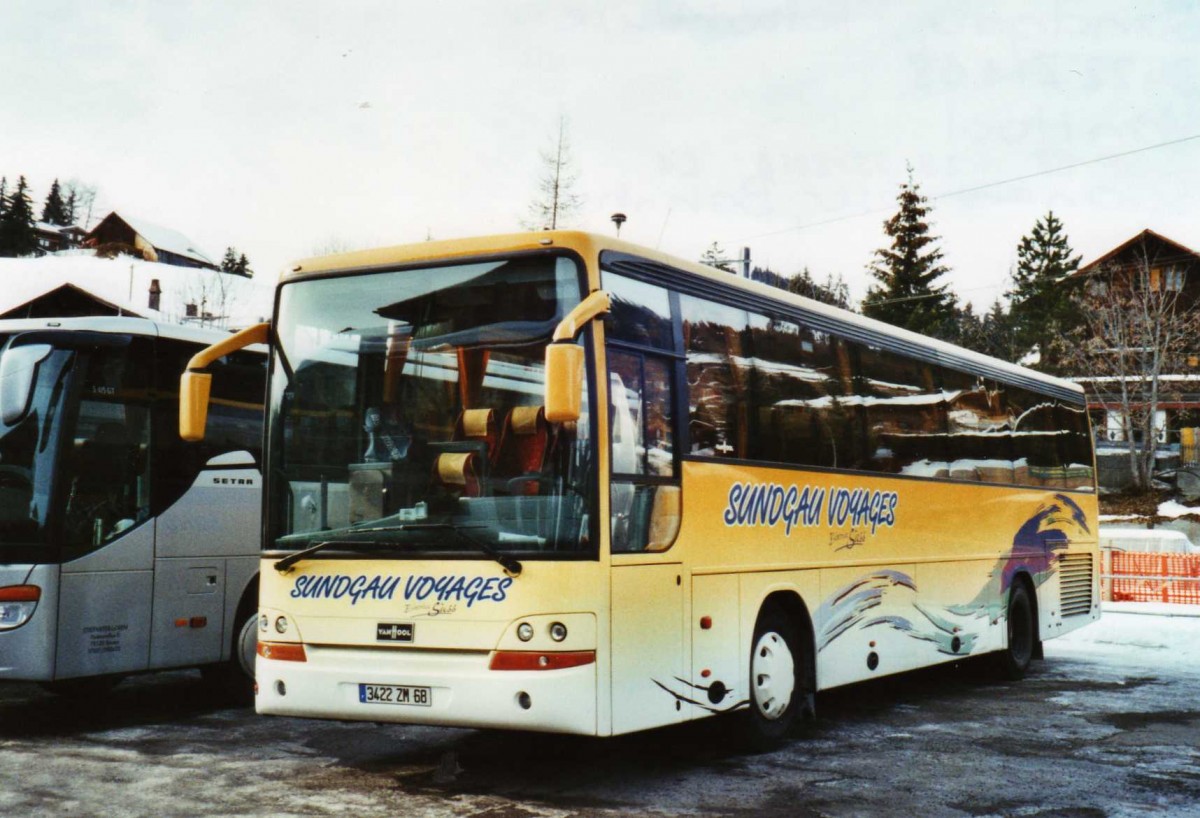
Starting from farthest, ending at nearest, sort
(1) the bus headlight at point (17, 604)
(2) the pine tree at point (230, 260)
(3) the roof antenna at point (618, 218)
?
1. (2) the pine tree at point (230, 260)
2. (3) the roof antenna at point (618, 218)
3. (1) the bus headlight at point (17, 604)

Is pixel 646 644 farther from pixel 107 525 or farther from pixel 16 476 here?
pixel 16 476

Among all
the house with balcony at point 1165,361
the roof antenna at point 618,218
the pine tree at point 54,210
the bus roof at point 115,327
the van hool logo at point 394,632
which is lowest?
the van hool logo at point 394,632

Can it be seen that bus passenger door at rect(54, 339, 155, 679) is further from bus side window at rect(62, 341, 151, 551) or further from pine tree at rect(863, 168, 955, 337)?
pine tree at rect(863, 168, 955, 337)

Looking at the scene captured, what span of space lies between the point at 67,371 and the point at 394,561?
12.2 feet

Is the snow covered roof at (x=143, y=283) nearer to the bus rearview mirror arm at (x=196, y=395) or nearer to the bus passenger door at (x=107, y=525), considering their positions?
the bus passenger door at (x=107, y=525)

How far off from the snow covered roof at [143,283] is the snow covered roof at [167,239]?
68.0ft

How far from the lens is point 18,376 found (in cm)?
957

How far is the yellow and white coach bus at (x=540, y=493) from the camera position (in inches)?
285

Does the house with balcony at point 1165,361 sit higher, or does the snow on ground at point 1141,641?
the house with balcony at point 1165,361

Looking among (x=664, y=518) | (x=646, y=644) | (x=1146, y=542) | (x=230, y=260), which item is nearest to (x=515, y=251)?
(x=664, y=518)

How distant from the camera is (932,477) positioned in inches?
476

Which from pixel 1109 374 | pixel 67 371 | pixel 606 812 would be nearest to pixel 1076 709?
pixel 606 812

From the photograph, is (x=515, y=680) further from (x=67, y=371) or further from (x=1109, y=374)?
(x=1109, y=374)

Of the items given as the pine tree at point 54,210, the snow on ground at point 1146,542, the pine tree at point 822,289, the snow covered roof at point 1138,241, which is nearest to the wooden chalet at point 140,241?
the pine tree at point 54,210
